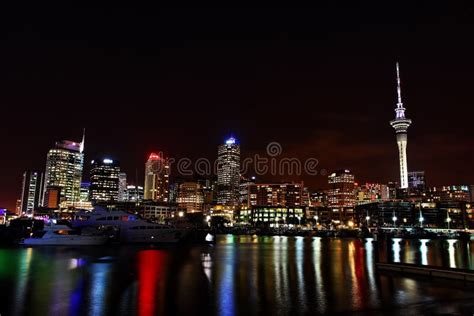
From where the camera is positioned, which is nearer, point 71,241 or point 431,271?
point 431,271

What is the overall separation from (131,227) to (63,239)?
1180 cm

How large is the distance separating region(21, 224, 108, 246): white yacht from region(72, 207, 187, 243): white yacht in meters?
5.99

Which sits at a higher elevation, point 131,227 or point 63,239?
point 131,227

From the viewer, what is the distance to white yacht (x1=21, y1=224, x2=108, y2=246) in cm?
6624

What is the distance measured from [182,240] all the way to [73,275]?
47978mm

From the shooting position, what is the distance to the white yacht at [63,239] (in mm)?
66238

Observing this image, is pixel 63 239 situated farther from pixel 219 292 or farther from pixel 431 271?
pixel 431 271

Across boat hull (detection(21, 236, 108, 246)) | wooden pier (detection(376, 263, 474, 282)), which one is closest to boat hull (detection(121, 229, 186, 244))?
boat hull (detection(21, 236, 108, 246))

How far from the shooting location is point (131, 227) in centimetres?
7331

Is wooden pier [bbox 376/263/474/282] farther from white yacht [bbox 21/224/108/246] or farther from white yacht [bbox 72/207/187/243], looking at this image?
white yacht [bbox 21/224/108/246]

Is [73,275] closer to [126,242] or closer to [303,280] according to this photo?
[303,280]

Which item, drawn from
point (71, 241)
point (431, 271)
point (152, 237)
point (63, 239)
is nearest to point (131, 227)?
point (152, 237)

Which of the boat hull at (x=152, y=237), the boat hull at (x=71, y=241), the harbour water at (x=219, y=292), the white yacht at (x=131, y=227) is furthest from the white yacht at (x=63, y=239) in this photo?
the harbour water at (x=219, y=292)

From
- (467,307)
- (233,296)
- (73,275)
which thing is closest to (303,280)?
(233,296)
